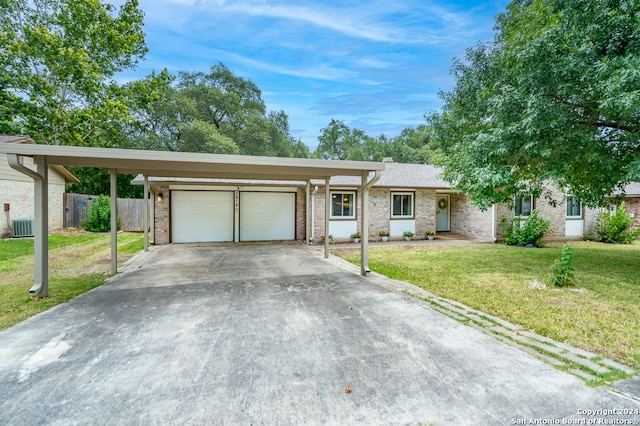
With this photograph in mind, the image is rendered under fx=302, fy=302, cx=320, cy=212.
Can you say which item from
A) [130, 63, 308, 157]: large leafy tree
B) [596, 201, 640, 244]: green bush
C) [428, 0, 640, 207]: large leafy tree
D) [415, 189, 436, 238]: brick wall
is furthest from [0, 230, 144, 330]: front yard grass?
[596, 201, 640, 244]: green bush

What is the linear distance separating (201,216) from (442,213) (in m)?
11.7

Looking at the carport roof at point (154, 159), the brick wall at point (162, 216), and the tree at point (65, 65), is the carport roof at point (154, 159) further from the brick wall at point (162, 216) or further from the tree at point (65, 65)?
the tree at point (65, 65)

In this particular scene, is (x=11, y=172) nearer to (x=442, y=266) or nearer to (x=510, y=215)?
(x=442, y=266)

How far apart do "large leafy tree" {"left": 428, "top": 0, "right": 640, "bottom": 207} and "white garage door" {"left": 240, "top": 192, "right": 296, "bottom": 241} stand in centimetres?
732

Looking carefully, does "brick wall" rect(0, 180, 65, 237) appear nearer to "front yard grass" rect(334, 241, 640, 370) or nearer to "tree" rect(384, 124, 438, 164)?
"front yard grass" rect(334, 241, 640, 370)

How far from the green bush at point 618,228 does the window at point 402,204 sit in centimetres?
843

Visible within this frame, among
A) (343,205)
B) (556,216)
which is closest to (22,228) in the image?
(343,205)

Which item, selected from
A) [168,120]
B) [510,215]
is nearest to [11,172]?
[168,120]

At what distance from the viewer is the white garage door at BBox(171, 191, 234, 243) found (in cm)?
1219

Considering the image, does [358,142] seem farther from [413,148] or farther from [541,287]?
[541,287]

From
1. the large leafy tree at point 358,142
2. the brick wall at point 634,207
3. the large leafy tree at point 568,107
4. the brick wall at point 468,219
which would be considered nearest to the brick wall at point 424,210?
the brick wall at point 468,219

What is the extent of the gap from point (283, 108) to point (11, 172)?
74.9 ft

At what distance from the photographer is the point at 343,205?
12.9 meters

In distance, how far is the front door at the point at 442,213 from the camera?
50.7 ft
